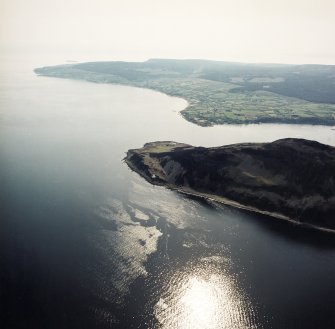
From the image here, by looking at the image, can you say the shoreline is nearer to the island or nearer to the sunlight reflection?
the island

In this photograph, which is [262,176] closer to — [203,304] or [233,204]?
[233,204]

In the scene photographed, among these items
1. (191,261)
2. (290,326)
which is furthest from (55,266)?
(290,326)

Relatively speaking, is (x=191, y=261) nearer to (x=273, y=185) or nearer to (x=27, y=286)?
(x=27, y=286)

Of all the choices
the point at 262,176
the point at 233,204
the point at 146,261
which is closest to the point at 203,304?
the point at 146,261

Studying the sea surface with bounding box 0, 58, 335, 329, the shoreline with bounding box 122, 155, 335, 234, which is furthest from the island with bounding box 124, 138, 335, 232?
the sea surface with bounding box 0, 58, 335, 329

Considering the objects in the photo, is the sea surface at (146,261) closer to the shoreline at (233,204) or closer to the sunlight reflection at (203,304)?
the sunlight reflection at (203,304)
